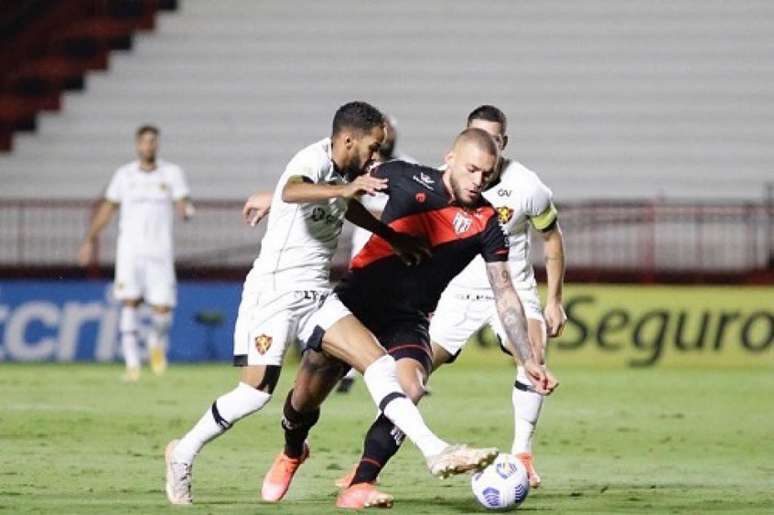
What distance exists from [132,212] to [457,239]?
10.6m

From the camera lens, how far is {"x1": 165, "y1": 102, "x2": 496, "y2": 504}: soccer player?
9.12 metres

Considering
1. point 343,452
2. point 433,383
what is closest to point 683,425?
point 343,452

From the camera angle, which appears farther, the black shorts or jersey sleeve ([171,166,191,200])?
jersey sleeve ([171,166,191,200])

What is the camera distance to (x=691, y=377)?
20.4 m

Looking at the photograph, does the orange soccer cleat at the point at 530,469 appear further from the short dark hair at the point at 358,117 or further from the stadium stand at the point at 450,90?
the stadium stand at the point at 450,90

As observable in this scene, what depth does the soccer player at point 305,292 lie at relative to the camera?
9.12m

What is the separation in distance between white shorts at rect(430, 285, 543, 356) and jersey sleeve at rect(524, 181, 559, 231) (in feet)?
1.59

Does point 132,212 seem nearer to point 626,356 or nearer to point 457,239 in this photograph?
point 626,356

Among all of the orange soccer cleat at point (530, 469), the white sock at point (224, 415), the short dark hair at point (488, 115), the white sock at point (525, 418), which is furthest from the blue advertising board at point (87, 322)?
the white sock at point (224, 415)

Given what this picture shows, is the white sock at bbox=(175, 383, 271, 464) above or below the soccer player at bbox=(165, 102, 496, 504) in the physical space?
below

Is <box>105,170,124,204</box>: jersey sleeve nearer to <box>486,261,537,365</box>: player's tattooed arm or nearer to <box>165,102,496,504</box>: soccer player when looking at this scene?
<box>165,102,496,504</box>: soccer player

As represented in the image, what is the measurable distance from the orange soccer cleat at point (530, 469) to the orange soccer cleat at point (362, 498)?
1315mm

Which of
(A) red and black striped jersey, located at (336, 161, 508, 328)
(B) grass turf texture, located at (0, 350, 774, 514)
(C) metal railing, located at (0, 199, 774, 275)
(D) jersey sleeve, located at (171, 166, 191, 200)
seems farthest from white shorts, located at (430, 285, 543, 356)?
(C) metal railing, located at (0, 199, 774, 275)

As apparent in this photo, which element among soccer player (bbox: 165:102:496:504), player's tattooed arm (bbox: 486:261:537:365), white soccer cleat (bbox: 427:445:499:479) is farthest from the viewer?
player's tattooed arm (bbox: 486:261:537:365)
